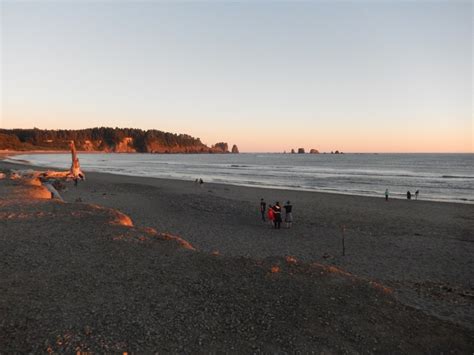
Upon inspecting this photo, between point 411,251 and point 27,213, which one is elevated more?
point 27,213

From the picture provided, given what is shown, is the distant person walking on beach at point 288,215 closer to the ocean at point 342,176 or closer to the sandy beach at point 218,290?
the sandy beach at point 218,290

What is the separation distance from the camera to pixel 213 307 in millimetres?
7977

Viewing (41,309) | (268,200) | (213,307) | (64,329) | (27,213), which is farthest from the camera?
(268,200)

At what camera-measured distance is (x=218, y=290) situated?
8.81 metres

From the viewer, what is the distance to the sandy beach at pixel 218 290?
686 centimetres

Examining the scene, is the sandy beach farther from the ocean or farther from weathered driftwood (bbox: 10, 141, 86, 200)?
the ocean

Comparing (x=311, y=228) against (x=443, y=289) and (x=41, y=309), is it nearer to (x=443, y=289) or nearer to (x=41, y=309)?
(x=443, y=289)

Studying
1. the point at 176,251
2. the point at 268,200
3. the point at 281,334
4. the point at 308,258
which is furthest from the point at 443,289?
the point at 268,200

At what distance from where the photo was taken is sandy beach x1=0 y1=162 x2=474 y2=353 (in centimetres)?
686

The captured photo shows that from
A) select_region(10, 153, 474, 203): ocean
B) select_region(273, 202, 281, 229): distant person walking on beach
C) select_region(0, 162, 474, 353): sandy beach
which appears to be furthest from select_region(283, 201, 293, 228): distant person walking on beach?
select_region(10, 153, 474, 203): ocean

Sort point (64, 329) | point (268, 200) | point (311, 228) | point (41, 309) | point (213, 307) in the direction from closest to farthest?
point (64, 329) < point (41, 309) < point (213, 307) < point (311, 228) < point (268, 200)

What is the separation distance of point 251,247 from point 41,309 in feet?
31.0

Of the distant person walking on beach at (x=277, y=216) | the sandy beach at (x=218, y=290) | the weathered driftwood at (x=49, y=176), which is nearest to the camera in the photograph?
the sandy beach at (x=218, y=290)

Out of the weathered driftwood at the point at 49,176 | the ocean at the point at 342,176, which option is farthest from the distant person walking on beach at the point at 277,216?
the ocean at the point at 342,176
